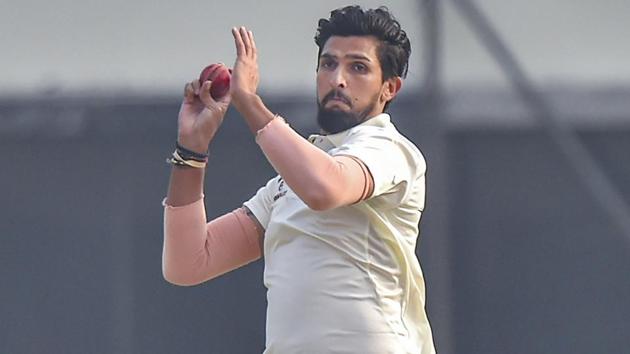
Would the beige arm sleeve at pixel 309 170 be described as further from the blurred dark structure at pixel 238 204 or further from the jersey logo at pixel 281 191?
the blurred dark structure at pixel 238 204

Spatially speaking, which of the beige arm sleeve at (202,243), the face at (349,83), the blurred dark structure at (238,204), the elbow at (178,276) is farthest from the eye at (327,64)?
the blurred dark structure at (238,204)

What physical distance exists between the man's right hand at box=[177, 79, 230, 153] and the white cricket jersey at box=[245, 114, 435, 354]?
0.19 m

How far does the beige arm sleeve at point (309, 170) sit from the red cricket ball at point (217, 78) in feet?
0.64

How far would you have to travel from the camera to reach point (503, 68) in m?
3.66

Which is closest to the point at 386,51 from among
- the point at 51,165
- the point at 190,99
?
the point at 190,99

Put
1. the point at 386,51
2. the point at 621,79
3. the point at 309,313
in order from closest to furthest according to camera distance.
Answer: the point at 309,313, the point at 386,51, the point at 621,79

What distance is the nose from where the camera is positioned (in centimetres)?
233

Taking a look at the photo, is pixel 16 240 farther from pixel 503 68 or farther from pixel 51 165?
pixel 503 68

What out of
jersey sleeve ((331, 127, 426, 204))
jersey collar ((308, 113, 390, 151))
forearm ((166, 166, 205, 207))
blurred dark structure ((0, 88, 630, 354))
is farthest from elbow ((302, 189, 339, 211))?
blurred dark structure ((0, 88, 630, 354))

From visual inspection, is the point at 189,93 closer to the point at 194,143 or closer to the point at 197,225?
the point at 194,143

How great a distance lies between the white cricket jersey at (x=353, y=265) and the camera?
88.0 inches

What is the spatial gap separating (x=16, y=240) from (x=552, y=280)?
152cm

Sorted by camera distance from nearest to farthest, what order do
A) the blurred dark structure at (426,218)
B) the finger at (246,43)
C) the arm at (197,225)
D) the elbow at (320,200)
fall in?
1. the elbow at (320,200)
2. the finger at (246,43)
3. the arm at (197,225)
4. the blurred dark structure at (426,218)

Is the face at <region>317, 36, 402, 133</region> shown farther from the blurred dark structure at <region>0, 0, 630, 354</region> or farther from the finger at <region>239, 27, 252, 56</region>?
the blurred dark structure at <region>0, 0, 630, 354</region>
